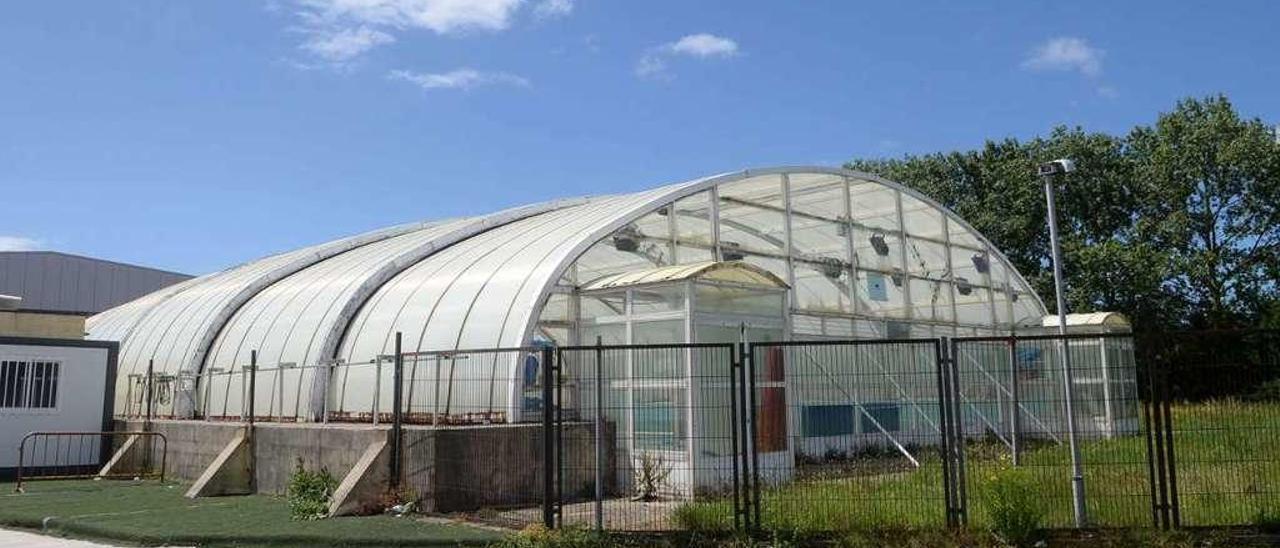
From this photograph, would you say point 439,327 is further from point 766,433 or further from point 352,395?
point 766,433

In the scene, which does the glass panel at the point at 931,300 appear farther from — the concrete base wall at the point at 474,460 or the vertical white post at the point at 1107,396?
the concrete base wall at the point at 474,460

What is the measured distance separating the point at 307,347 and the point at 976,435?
1321 cm

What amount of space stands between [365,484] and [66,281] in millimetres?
48164

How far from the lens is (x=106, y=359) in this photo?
2491 centimetres

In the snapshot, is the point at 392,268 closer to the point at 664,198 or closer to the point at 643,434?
the point at 664,198

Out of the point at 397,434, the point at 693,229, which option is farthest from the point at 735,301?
the point at 397,434

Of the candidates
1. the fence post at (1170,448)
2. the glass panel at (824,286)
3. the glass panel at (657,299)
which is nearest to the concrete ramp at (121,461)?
the glass panel at (657,299)

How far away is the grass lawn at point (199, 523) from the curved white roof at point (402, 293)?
402 centimetres

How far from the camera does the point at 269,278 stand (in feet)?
90.2

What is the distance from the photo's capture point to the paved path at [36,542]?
13.2 meters

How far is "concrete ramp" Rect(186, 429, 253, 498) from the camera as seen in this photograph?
58.0ft

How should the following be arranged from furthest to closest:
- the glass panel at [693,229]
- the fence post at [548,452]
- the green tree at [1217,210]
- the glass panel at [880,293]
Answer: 1. the green tree at [1217,210]
2. the glass panel at [880,293]
3. the glass panel at [693,229]
4. the fence post at [548,452]

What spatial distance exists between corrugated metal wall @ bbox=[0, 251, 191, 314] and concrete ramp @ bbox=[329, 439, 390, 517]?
4638 cm

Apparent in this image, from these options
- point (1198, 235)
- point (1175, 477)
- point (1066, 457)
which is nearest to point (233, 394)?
point (1066, 457)
